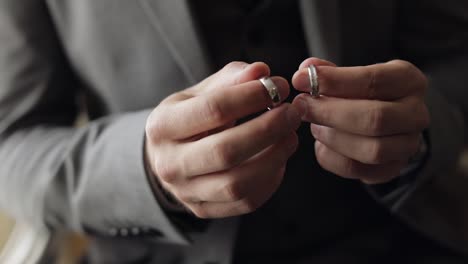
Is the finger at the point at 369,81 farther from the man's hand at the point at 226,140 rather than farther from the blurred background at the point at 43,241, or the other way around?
the blurred background at the point at 43,241

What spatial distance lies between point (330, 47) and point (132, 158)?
0.22m

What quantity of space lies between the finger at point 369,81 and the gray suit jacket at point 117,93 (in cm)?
11

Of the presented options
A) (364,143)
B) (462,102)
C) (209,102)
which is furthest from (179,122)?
(462,102)

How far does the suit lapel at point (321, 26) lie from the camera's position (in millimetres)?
417

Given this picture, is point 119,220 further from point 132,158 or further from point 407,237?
point 407,237

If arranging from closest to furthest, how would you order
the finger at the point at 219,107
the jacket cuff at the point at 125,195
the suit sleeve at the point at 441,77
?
the finger at the point at 219,107, the jacket cuff at the point at 125,195, the suit sleeve at the point at 441,77

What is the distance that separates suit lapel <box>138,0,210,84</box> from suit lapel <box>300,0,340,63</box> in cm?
11

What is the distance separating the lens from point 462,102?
1.77 ft

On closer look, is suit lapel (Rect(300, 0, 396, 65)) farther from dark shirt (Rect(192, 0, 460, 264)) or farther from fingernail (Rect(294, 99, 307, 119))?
fingernail (Rect(294, 99, 307, 119))

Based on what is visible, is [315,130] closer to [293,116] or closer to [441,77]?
[293,116]

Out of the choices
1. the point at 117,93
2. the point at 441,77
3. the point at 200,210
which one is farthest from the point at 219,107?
the point at 441,77

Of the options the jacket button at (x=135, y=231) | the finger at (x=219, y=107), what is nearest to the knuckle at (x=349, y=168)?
the finger at (x=219, y=107)

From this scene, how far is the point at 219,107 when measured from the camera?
265 millimetres

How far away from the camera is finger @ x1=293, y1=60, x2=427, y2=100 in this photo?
277 millimetres
